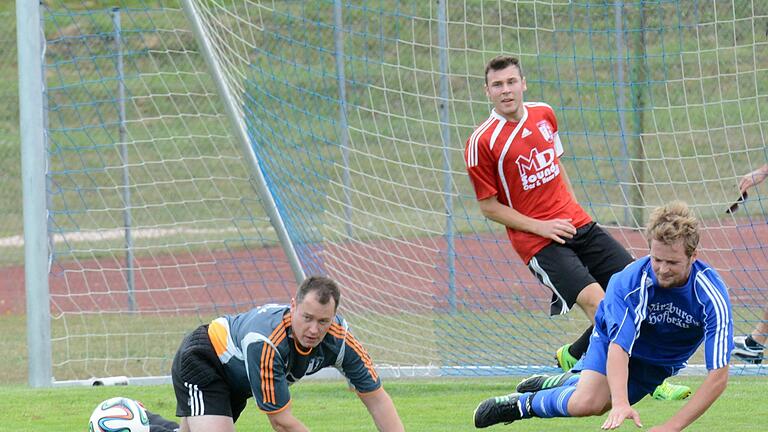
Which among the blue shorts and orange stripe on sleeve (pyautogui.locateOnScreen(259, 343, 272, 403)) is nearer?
orange stripe on sleeve (pyautogui.locateOnScreen(259, 343, 272, 403))

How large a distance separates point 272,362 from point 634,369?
1.58 meters

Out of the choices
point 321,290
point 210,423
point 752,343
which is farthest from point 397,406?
point 321,290

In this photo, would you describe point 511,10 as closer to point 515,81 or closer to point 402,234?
point 402,234

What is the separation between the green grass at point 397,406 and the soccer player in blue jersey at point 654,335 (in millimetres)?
928

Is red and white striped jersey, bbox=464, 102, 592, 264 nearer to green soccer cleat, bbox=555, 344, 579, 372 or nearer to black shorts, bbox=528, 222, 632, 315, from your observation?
black shorts, bbox=528, 222, 632, 315

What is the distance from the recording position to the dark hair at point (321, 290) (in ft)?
17.1

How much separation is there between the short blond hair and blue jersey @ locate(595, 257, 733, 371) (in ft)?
0.73

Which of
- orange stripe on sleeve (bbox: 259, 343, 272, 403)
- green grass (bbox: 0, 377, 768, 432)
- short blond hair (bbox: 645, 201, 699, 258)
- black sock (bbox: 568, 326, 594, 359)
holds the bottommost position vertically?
green grass (bbox: 0, 377, 768, 432)

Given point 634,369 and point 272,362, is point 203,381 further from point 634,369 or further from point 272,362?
point 634,369

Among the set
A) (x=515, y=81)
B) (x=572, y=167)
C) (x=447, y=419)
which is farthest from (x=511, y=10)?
(x=572, y=167)

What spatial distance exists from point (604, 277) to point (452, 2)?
4256 millimetres

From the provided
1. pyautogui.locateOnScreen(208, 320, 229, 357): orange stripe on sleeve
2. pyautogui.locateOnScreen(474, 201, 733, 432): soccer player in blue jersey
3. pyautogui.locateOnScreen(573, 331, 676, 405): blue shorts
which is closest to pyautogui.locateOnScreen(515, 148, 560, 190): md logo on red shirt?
pyautogui.locateOnScreen(474, 201, 733, 432): soccer player in blue jersey

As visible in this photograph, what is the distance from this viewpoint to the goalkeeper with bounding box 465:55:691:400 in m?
6.91

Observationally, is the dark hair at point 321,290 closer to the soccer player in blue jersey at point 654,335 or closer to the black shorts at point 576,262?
the soccer player in blue jersey at point 654,335
